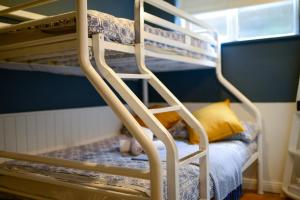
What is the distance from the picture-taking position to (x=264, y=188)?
9.68 feet

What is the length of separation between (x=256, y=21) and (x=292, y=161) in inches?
56.7

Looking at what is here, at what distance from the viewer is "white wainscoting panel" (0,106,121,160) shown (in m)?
2.26

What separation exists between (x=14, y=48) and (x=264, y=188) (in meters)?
2.61

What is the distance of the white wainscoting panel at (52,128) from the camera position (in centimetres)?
226

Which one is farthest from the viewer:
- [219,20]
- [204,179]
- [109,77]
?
[219,20]

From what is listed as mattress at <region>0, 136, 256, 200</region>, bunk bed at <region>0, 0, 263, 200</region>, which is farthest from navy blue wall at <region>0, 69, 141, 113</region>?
mattress at <region>0, 136, 256, 200</region>

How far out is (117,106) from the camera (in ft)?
4.15

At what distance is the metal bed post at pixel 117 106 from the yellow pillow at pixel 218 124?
145 centimetres

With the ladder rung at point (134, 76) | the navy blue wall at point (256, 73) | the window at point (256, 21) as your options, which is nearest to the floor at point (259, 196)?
the navy blue wall at point (256, 73)

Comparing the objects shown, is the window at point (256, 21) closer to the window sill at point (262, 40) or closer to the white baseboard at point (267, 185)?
the window sill at point (262, 40)

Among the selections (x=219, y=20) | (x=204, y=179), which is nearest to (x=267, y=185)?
(x=204, y=179)

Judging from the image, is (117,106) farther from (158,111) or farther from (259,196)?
(259,196)

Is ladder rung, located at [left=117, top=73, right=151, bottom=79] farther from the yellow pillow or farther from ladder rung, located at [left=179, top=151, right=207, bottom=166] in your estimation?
the yellow pillow

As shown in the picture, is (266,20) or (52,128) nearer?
(52,128)
